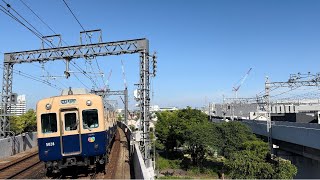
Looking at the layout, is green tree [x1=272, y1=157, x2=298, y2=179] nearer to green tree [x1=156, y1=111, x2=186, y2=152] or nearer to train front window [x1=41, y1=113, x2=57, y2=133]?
train front window [x1=41, y1=113, x2=57, y2=133]

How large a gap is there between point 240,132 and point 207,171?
7390 millimetres

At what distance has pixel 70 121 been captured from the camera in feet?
46.0

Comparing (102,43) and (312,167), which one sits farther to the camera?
(312,167)

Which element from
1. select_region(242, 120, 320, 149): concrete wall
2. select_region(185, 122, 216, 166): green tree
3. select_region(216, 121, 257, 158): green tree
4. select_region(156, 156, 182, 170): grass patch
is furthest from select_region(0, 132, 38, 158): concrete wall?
select_region(156, 156, 182, 170): grass patch

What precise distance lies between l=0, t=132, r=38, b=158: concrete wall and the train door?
9.64 m

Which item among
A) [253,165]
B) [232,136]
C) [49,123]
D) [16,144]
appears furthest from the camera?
[232,136]

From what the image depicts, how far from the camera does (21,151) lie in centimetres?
2577

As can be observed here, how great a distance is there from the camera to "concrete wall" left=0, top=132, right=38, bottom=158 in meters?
22.1

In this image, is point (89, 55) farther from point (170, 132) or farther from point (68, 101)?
point (170, 132)

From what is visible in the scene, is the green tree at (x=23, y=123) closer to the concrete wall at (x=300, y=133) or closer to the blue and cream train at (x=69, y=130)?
the concrete wall at (x=300, y=133)

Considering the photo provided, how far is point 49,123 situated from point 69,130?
818 millimetres

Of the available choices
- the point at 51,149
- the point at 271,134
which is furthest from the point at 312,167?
the point at 51,149

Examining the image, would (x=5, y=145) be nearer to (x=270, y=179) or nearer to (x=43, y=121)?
(x=43, y=121)

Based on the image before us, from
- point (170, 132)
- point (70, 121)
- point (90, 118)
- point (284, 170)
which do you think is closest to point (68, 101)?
point (70, 121)
